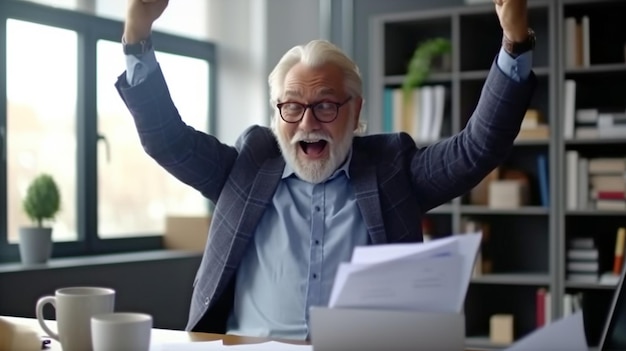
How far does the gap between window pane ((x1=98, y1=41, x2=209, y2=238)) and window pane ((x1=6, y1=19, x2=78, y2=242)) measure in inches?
6.3

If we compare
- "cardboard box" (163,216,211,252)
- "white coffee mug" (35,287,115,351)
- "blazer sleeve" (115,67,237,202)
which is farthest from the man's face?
"cardboard box" (163,216,211,252)

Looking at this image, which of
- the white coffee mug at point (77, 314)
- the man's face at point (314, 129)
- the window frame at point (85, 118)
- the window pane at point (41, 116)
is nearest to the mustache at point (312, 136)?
the man's face at point (314, 129)

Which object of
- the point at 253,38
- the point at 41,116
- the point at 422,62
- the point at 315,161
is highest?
the point at 253,38

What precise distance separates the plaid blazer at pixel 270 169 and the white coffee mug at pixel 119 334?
70cm

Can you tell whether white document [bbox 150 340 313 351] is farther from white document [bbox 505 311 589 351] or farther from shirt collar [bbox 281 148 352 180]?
shirt collar [bbox 281 148 352 180]

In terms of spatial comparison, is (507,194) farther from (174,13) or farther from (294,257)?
(294,257)

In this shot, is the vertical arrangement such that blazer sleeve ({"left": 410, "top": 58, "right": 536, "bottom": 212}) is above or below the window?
below

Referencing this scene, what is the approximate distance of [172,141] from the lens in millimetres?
1938

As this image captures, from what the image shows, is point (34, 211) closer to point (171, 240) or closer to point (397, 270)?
point (171, 240)

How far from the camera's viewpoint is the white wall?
14.6 feet

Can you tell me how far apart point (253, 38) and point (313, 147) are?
2.58 meters

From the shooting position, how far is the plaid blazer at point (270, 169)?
6.07 ft

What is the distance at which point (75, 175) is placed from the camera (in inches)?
152

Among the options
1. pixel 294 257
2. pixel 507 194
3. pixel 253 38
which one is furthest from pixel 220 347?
pixel 253 38
